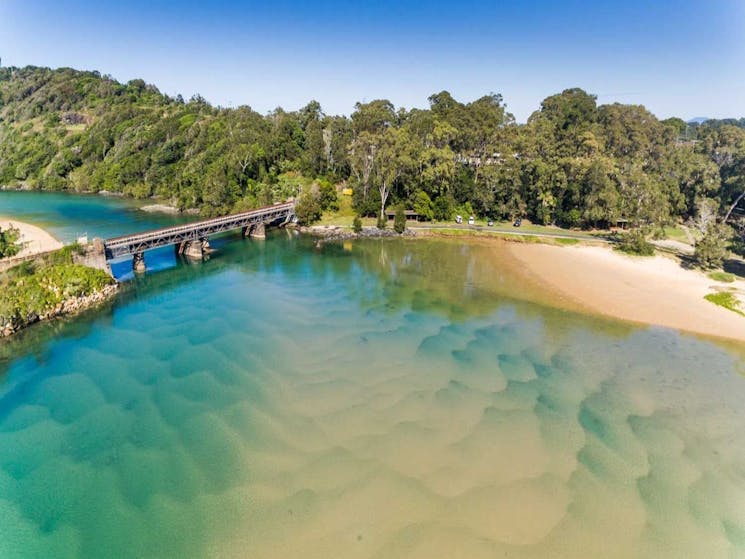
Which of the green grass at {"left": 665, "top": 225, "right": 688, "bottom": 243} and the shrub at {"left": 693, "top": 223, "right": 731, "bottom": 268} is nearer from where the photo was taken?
the shrub at {"left": 693, "top": 223, "right": 731, "bottom": 268}

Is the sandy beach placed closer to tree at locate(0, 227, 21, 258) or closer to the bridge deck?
the bridge deck

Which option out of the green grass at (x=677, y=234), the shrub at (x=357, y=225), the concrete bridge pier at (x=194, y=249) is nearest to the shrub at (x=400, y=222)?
the shrub at (x=357, y=225)

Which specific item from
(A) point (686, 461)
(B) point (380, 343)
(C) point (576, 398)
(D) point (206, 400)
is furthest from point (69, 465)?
(A) point (686, 461)

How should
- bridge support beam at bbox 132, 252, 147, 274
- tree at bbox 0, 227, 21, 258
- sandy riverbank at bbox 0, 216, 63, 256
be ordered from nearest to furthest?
tree at bbox 0, 227, 21, 258, bridge support beam at bbox 132, 252, 147, 274, sandy riverbank at bbox 0, 216, 63, 256

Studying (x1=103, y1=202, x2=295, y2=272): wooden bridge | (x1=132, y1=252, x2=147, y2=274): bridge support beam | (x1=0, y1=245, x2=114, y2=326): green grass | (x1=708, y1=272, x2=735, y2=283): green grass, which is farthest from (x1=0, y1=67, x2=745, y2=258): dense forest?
(x1=0, y1=245, x2=114, y2=326): green grass

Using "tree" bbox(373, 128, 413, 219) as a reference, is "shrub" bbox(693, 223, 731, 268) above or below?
below

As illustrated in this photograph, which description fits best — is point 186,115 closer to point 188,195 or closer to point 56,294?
point 188,195

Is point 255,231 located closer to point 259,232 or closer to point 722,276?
point 259,232
